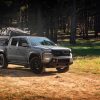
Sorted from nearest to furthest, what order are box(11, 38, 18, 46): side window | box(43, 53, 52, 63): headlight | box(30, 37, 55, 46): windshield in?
box(43, 53, 52, 63): headlight
box(30, 37, 55, 46): windshield
box(11, 38, 18, 46): side window

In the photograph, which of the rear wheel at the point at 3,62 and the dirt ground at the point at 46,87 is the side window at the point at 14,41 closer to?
the rear wheel at the point at 3,62

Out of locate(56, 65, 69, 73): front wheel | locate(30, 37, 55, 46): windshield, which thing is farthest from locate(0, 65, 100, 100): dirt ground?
locate(30, 37, 55, 46): windshield

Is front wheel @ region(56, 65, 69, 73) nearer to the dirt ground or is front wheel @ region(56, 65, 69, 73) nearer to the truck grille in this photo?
the truck grille

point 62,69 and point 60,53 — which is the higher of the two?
point 60,53

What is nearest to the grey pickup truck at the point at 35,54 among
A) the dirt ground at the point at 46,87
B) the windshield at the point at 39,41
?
the windshield at the point at 39,41

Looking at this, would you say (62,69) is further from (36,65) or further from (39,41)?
(39,41)

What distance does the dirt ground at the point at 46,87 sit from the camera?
12.5m

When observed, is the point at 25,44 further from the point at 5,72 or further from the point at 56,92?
the point at 56,92

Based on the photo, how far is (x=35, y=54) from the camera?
63.8ft

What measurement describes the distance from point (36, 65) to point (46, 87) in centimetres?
480

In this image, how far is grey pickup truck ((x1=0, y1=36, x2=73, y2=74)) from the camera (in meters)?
19.1

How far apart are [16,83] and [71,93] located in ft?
10.9

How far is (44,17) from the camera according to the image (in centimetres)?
4966

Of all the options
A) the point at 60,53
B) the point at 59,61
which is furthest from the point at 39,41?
the point at 59,61
